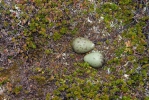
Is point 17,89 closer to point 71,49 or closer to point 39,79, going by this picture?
point 39,79

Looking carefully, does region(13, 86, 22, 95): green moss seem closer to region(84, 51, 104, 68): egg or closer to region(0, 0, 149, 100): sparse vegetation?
region(0, 0, 149, 100): sparse vegetation

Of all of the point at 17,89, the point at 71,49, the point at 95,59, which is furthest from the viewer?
the point at 71,49

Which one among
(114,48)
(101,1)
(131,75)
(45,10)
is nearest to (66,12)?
(45,10)

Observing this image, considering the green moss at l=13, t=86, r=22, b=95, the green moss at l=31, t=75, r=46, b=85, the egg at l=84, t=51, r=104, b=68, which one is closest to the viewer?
the green moss at l=13, t=86, r=22, b=95

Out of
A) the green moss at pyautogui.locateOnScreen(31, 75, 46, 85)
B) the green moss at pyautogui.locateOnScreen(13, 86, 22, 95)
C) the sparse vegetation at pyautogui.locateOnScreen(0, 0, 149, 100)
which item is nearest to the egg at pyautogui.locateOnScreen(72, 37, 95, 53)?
the sparse vegetation at pyautogui.locateOnScreen(0, 0, 149, 100)

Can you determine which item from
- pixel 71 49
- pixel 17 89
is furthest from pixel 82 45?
pixel 17 89

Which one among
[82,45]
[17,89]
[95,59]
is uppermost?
[82,45]

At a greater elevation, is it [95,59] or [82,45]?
[82,45]

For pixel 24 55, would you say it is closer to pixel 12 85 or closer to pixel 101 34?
pixel 12 85
